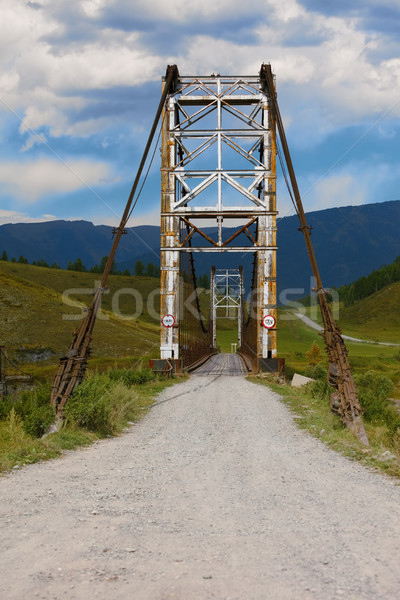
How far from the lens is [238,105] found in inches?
1169

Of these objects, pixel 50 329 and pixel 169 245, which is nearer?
pixel 169 245

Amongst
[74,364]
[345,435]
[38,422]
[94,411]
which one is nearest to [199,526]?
A: [38,422]

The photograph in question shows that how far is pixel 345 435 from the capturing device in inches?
416

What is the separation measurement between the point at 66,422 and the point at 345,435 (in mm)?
5220

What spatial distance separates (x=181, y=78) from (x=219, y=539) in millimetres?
27016

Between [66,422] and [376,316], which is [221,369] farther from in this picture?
[376,316]

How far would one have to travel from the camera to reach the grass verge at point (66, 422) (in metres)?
8.66

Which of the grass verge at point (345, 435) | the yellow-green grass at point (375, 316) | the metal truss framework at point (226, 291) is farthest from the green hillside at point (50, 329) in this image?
the yellow-green grass at point (375, 316)

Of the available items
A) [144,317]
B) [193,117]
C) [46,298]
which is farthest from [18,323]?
[144,317]

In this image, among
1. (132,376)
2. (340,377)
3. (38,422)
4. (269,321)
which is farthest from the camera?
(269,321)

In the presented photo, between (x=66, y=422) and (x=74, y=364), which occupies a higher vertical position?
(x=74, y=364)

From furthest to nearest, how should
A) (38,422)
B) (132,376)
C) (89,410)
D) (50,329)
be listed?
(50,329)
(132,376)
(89,410)
(38,422)

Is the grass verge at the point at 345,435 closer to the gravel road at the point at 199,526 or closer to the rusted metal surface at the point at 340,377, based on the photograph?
the rusted metal surface at the point at 340,377

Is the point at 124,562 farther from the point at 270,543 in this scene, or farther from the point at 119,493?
the point at 119,493
